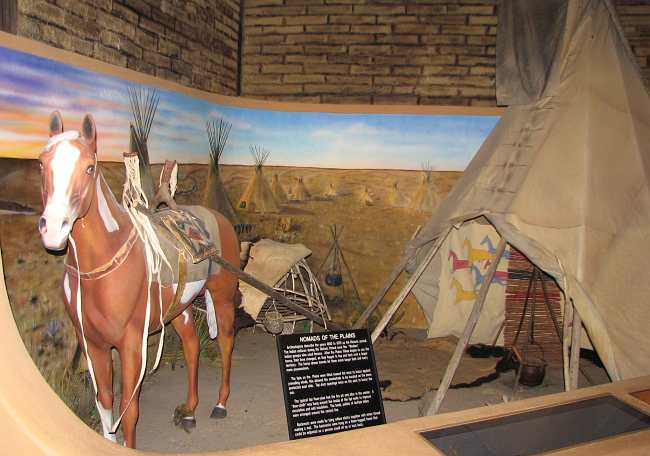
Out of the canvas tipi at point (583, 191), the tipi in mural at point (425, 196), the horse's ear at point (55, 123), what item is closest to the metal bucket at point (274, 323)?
the canvas tipi at point (583, 191)

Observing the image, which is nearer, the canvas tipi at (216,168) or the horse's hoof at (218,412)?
the horse's hoof at (218,412)

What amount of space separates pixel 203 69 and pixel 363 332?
149 inches

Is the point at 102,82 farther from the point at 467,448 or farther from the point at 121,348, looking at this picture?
the point at 467,448

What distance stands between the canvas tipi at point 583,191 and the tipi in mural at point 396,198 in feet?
6.11

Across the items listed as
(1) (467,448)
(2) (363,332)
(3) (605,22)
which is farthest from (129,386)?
(3) (605,22)

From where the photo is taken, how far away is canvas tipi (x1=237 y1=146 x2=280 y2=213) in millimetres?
6262

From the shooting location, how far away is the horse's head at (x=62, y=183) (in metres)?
2.22

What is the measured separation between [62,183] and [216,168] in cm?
353

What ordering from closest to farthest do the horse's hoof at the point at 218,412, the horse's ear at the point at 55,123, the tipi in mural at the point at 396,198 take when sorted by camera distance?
the horse's ear at the point at 55,123 → the horse's hoof at the point at 218,412 → the tipi in mural at the point at 396,198

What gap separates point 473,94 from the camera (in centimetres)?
614

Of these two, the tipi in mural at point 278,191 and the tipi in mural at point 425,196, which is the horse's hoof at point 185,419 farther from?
the tipi in mural at point 425,196

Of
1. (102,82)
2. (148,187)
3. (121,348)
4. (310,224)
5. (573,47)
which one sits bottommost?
(121,348)

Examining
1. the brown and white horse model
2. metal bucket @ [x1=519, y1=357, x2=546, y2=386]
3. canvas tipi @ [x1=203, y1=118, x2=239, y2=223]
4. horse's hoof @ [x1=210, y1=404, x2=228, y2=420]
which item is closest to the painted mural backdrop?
canvas tipi @ [x1=203, y1=118, x2=239, y2=223]

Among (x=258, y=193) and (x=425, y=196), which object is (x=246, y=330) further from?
(x=425, y=196)
